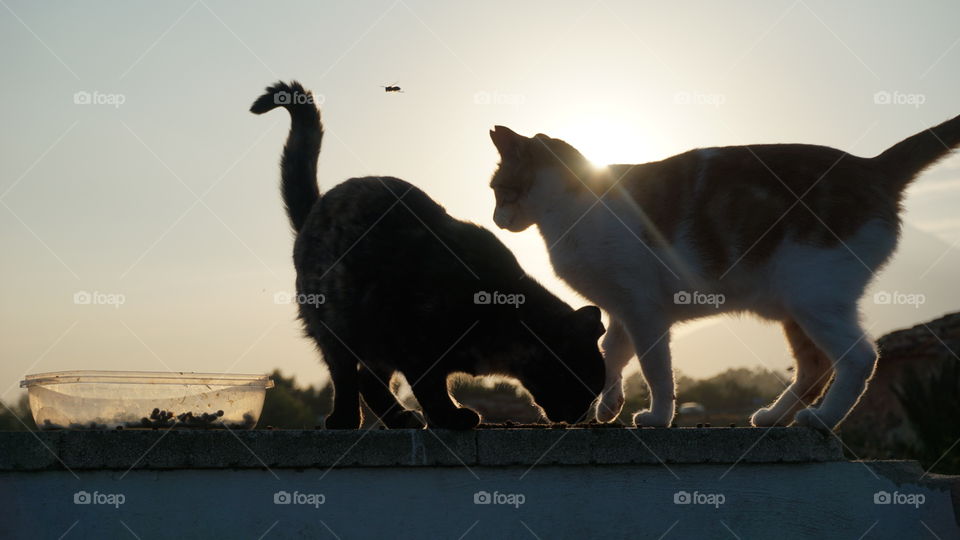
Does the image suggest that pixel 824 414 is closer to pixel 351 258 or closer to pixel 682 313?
pixel 682 313

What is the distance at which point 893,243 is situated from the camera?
4613mm

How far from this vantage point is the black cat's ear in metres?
4.47

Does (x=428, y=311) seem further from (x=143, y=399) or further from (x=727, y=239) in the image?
(x=727, y=239)

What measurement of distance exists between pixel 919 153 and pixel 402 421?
119 inches

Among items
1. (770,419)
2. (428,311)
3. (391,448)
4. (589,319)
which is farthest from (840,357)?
(391,448)

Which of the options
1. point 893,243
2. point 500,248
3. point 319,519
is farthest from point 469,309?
point 893,243

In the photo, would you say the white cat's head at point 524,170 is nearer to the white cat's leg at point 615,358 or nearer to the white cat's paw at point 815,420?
the white cat's leg at point 615,358

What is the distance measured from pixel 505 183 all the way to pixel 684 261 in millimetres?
1121
